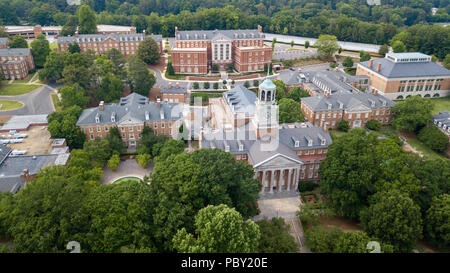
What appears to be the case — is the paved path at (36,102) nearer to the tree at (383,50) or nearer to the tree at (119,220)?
the tree at (119,220)

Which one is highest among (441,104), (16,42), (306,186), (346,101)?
(16,42)

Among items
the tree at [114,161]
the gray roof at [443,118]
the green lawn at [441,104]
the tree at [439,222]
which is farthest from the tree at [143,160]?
the green lawn at [441,104]

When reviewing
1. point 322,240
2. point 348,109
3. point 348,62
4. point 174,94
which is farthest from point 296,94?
point 322,240

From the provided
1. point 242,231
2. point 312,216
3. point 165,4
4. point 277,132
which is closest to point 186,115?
point 277,132

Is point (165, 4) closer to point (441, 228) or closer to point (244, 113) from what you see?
point (244, 113)

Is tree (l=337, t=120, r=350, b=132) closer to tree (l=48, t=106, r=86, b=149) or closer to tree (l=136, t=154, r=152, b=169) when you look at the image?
tree (l=136, t=154, r=152, b=169)

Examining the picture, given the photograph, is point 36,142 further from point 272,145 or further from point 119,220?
point 272,145

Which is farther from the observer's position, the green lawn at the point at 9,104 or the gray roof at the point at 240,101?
the green lawn at the point at 9,104
